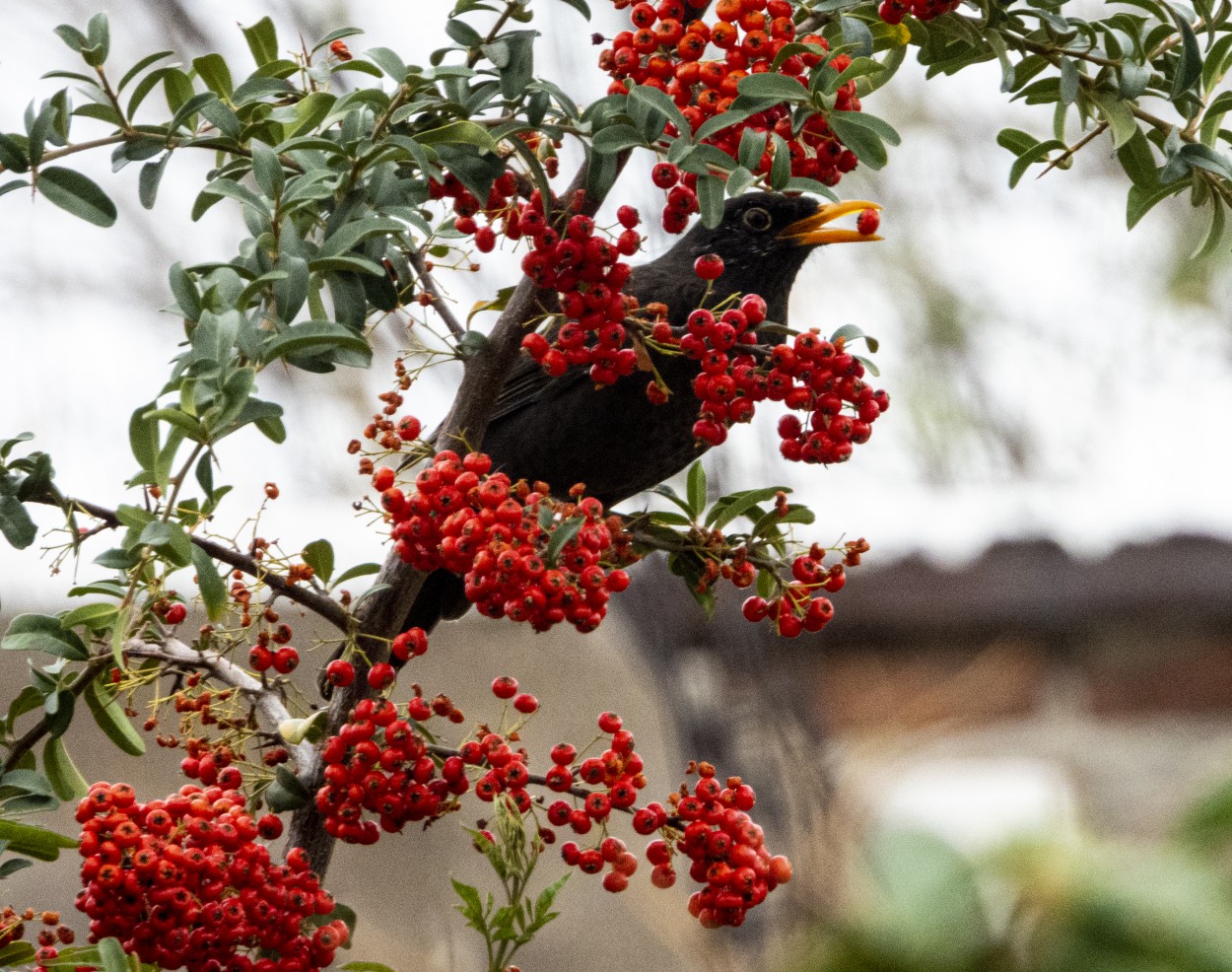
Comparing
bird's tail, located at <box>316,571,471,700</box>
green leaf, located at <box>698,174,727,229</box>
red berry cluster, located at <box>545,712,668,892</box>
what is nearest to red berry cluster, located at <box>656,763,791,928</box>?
red berry cluster, located at <box>545,712,668,892</box>

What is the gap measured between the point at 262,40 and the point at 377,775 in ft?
2.77

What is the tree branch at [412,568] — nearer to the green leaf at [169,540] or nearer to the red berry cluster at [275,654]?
the red berry cluster at [275,654]

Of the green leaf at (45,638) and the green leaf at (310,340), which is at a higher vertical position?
the green leaf at (310,340)

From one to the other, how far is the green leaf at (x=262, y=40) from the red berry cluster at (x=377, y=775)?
2.50 feet

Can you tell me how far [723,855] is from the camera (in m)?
1.36

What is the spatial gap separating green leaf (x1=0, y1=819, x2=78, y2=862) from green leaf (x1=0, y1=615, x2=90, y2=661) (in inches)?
6.5

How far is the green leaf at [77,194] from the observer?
1371 mm

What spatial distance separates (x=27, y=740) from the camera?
143 cm

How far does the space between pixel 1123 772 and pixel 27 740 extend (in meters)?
4.16

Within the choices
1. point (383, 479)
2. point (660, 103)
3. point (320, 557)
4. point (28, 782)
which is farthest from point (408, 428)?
point (28, 782)

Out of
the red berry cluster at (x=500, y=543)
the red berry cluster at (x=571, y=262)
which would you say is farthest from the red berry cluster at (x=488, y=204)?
the red berry cluster at (x=500, y=543)

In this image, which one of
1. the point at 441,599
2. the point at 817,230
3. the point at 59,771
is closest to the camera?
the point at 59,771

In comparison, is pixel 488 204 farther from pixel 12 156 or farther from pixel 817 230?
pixel 817 230

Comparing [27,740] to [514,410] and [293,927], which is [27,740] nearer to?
[293,927]
